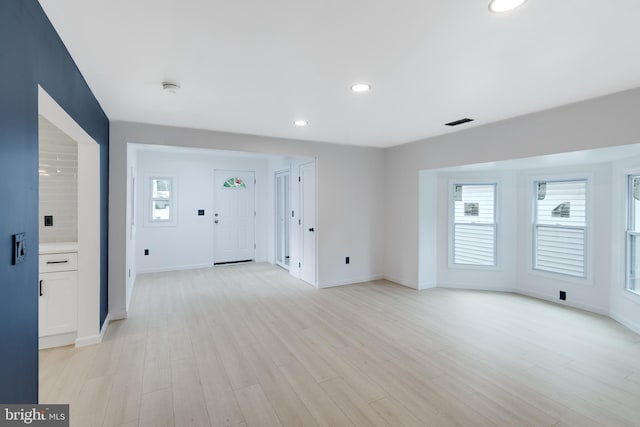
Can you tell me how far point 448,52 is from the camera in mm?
2084

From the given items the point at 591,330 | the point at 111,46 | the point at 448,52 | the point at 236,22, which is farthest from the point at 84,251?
the point at 591,330

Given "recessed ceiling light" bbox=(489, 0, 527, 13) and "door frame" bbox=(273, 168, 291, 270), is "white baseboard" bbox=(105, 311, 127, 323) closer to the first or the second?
"door frame" bbox=(273, 168, 291, 270)

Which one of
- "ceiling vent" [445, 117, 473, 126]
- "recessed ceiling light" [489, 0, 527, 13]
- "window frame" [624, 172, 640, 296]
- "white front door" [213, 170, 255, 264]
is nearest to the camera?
"recessed ceiling light" [489, 0, 527, 13]

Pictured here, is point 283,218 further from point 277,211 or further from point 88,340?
point 88,340

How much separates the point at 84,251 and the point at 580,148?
504 cm

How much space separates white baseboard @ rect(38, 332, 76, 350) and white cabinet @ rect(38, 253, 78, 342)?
0.14 ft

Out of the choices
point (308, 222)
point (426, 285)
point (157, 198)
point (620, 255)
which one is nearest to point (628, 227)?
point (620, 255)

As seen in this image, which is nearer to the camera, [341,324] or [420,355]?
[420,355]

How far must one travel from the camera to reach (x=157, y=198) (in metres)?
6.28

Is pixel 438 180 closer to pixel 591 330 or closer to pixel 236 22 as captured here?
Answer: pixel 591 330

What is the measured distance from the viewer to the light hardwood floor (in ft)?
6.82

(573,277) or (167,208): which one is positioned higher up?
(167,208)

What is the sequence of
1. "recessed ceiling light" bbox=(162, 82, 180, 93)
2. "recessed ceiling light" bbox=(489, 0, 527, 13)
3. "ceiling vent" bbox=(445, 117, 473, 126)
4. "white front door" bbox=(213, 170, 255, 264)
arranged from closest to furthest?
"recessed ceiling light" bbox=(489, 0, 527, 13), "recessed ceiling light" bbox=(162, 82, 180, 93), "ceiling vent" bbox=(445, 117, 473, 126), "white front door" bbox=(213, 170, 255, 264)

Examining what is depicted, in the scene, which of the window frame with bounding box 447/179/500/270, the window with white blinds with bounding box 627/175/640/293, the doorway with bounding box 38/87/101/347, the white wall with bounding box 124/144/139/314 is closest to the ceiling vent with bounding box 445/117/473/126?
the window frame with bounding box 447/179/500/270
